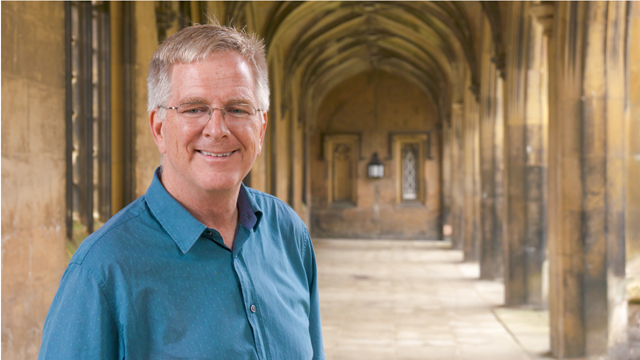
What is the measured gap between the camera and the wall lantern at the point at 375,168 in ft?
62.0

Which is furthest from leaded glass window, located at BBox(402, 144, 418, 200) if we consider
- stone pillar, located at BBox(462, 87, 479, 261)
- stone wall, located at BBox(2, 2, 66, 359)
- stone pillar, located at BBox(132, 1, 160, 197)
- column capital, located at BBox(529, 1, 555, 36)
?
stone wall, located at BBox(2, 2, 66, 359)

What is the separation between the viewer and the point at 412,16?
45.2ft

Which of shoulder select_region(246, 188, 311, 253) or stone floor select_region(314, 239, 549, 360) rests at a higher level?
shoulder select_region(246, 188, 311, 253)

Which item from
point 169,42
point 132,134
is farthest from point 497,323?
point 169,42

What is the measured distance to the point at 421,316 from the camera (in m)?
7.29

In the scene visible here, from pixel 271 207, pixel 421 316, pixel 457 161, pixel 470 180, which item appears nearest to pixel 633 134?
pixel 421 316

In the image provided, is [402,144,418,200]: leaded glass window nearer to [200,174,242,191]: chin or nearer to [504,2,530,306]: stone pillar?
[504,2,530,306]: stone pillar

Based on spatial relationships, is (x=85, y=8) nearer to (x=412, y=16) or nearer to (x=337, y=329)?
(x=337, y=329)

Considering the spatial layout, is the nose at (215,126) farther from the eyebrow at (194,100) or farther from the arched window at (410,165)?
the arched window at (410,165)

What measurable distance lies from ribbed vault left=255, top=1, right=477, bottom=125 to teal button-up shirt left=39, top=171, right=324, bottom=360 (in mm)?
10405

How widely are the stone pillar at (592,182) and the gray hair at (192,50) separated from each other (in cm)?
453

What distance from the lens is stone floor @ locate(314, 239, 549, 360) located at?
226 inches

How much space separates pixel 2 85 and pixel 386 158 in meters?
16.2

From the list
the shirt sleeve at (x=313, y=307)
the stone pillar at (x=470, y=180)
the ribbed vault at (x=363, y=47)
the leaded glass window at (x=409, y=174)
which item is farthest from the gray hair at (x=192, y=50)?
the leaded glass window at (x=409, y=174)
